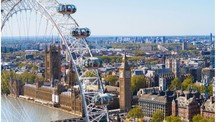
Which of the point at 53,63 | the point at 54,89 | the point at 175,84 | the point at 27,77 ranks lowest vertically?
the point at 175,84

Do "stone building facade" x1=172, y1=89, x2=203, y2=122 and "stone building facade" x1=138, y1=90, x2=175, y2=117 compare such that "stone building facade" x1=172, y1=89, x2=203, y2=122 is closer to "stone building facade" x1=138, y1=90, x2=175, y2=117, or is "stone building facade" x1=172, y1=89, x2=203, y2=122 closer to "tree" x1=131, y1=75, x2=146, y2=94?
"stone building facade" x1=138, y1=90, x2=175, y2=117

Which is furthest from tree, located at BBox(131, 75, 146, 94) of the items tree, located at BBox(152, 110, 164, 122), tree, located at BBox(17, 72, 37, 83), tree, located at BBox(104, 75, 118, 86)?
tree, located at BBox(152, 110, 164, 122)

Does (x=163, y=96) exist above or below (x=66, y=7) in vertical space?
below

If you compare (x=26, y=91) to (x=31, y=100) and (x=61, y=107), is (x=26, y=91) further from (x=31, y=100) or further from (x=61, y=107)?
(x=61, y=107)

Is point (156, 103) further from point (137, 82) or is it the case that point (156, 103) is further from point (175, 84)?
point (175, 84)

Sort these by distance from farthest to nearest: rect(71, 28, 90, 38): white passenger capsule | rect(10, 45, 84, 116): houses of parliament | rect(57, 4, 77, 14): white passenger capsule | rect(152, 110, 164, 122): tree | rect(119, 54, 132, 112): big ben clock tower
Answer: rect(119, 54, 132, 112): big ben clock tower
rect(10, 45, 84, 116): houses of parliament
rect(152, 110, 164, 122): tree
rect(57, 4, 77, 14): white passenger capsule
rect(71, 28, 90, 38): white passenger capsule

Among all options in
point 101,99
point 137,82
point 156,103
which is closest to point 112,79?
point 137,82

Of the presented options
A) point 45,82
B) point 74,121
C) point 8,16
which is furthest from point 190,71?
point 8,16
